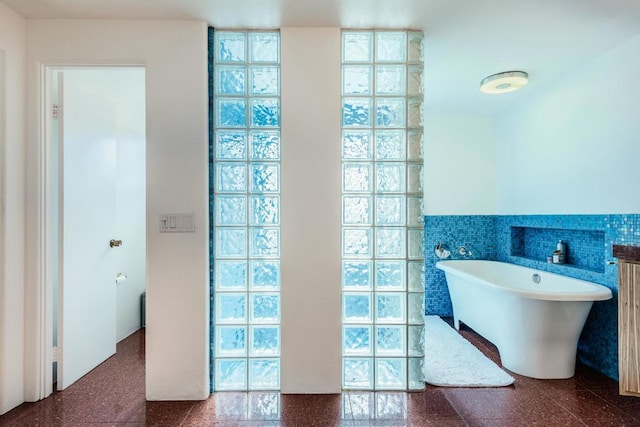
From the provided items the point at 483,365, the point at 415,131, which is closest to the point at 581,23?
the point at 415,131

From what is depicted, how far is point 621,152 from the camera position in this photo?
2.15 metres

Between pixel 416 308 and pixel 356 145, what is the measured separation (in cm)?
110

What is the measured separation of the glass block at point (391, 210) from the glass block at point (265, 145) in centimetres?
72

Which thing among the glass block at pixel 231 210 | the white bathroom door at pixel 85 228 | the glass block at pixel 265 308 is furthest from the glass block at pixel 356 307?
the white bathroom door at pixel 85 228

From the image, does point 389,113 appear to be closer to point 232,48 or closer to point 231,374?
point 232,48

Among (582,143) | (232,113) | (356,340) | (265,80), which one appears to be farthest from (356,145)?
(582,143)

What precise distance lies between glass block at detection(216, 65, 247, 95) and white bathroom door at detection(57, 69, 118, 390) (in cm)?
102

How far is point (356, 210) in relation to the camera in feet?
6.68

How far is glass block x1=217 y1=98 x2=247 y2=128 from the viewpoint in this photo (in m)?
2.02

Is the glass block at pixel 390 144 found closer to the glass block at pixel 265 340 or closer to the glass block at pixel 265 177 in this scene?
the glass block at pixel 265 177

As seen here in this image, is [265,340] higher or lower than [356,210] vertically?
lower

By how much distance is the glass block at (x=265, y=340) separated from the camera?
6.59ft

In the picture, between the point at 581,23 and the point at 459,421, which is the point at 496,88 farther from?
the point at 459,421

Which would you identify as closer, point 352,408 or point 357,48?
point 352,408
